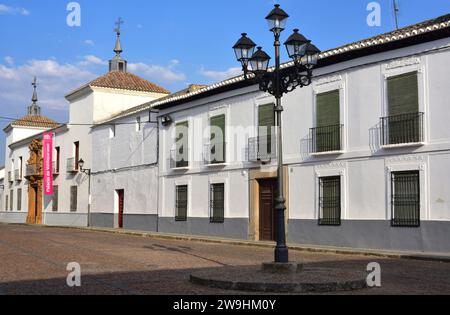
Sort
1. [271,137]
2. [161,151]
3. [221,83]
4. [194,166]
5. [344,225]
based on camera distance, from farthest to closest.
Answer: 1. [161,151]
2. [194,166]
3. [221,83]
4. [271,137]
5. [344,225]

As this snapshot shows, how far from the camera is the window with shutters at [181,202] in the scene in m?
25.1

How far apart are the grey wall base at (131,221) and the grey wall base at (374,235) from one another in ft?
30.8

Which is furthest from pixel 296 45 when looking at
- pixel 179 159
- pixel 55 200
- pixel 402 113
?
pixel 55 200

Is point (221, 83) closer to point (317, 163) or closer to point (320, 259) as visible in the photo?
point (317, 163)

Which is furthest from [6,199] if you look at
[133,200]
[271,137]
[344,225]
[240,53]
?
[240,53]

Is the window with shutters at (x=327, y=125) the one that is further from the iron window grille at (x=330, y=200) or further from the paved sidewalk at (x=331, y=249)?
the paved sidewalk at (x=331, y=249)

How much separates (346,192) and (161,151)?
11.3 meters

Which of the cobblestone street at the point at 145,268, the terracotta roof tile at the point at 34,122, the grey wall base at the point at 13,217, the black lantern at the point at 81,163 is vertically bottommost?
the cobblestone street at the point at 145,268

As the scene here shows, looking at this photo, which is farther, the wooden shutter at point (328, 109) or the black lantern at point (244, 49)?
the wooden shutter at point (328, 109)

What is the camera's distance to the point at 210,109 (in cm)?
2380

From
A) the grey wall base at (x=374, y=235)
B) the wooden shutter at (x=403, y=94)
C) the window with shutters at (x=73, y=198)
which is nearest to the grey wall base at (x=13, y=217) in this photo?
the window with shutters at (x=73, y=198)

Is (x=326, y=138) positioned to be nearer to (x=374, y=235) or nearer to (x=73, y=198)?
(x=374, y=235)

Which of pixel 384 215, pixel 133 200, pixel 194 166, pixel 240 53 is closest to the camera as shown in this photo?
pixel 240 53

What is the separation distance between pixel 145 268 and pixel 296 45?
16.9 ft
